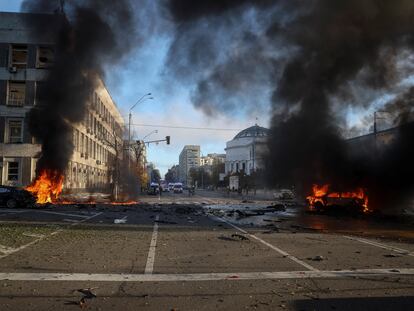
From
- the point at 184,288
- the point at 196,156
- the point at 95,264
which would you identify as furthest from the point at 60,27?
the point at 196,156

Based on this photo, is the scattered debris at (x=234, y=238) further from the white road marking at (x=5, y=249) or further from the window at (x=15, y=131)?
the window at (x=15, y=131)

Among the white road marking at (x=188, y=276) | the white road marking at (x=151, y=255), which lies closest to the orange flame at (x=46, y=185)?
the white road marking at (x=151, y=255)

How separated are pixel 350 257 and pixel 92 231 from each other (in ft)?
25.2

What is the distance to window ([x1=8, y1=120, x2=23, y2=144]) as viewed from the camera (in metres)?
37.9

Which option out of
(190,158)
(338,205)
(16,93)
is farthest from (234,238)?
(190,158)

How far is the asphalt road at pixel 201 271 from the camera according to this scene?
607cm

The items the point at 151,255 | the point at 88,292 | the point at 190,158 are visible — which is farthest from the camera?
the point at 190,158

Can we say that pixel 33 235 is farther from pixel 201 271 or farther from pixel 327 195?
pixel 327 195

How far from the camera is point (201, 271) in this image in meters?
8.13

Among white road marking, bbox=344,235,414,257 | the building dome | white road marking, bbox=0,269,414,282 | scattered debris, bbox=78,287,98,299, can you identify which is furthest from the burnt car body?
scattered debris, bbox=78,287,98,299

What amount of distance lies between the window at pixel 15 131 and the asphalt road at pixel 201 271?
2575cm

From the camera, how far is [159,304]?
5891mm

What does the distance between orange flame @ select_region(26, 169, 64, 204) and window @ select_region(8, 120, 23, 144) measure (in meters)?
10.5

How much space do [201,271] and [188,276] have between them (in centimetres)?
47
